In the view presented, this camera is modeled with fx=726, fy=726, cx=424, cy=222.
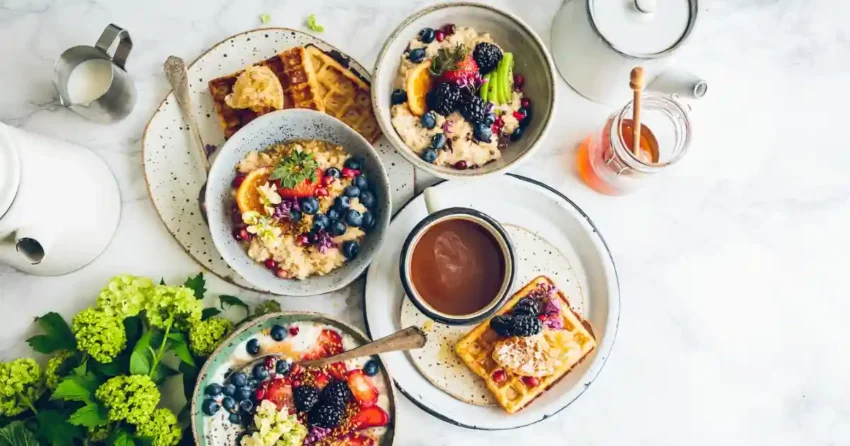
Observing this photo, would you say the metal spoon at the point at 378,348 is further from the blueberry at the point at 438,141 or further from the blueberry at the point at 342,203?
the blueberry at the point at 438,141

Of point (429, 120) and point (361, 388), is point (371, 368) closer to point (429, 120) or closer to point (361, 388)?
point (361, 388)

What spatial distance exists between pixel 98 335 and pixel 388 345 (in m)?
0.85

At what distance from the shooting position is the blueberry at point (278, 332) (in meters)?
2.22

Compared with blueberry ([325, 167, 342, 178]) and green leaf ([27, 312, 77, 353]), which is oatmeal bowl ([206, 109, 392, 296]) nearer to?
blueberry ([325, 167, 342, 178])

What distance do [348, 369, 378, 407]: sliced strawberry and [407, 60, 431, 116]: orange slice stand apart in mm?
827

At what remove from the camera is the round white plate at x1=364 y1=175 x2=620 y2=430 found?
238cm

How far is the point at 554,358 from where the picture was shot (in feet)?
7.62

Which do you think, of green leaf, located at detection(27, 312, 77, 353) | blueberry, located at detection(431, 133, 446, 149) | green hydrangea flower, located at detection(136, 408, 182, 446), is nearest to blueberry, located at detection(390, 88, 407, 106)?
blueberry, located at detection(431, 133, 446, 149)

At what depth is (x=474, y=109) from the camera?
2.18 metres

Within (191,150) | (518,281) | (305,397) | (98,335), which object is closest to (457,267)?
(518,281)

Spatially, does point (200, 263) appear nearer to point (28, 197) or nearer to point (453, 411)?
point (28, 197)

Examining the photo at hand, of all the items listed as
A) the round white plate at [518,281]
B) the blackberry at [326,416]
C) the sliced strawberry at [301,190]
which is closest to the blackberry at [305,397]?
the blackberry at [326,416]

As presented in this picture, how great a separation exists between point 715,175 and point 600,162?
48cm

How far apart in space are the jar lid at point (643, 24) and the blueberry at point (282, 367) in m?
1.38
